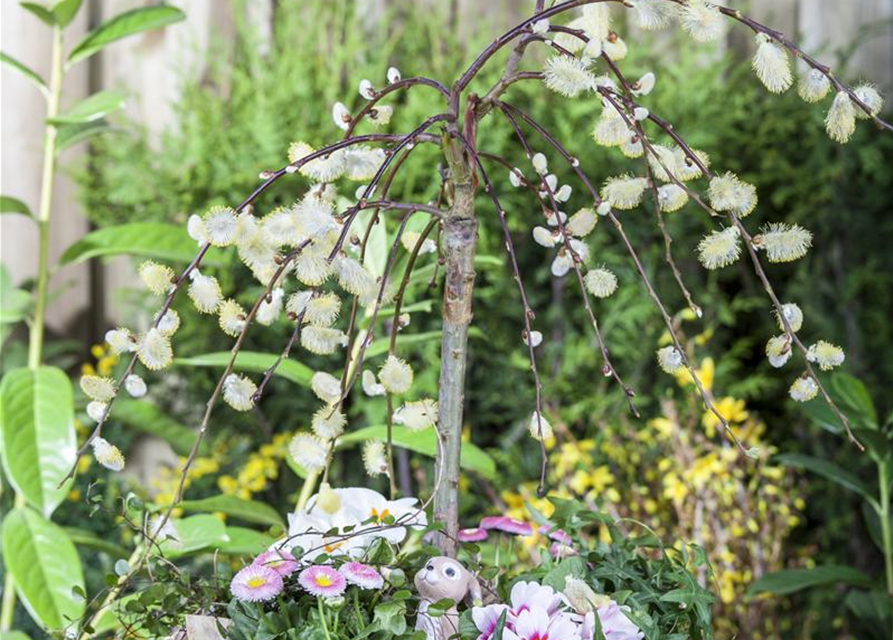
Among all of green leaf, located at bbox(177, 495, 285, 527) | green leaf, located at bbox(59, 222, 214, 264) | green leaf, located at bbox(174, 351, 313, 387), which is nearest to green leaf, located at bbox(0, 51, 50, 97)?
green leaf, located at bbox(59, 222, 214, 264)

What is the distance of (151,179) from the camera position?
1736mm

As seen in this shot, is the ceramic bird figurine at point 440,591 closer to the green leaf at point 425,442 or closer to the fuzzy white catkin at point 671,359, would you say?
the fuzzy white catkin at point 671,359

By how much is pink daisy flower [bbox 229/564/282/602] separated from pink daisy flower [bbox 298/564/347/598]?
0.02 metres

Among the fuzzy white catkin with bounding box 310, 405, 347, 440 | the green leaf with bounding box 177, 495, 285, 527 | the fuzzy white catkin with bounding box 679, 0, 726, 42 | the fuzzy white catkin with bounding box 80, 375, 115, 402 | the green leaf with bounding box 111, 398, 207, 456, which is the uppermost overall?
the fuzzy white catkin with bounding box 679, 0, 726, 42

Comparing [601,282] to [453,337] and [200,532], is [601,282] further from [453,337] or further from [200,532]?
[200,532]

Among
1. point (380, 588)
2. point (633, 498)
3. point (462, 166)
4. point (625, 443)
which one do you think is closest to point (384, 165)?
point (462, 166)

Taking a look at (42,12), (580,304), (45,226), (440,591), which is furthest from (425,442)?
(580,304)

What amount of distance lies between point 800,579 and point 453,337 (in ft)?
2.43

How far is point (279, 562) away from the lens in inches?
26.3

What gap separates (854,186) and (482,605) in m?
1.48

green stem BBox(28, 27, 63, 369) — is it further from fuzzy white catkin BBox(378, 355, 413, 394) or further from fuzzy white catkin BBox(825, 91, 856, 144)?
fuzzy white catkin BBox(825, 91, 856, 144)

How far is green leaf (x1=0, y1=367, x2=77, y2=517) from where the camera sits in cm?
114

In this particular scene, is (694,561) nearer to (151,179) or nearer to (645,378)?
(645,378)

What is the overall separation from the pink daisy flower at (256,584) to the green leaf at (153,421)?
911 millimetres
